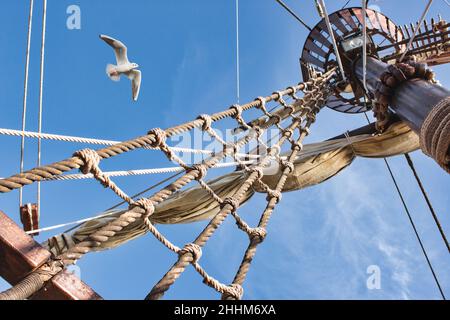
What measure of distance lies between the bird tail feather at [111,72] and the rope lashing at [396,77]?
266 cm

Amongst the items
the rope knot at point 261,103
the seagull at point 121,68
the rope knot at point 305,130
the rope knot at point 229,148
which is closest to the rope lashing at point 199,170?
the rope knot at point 229,148

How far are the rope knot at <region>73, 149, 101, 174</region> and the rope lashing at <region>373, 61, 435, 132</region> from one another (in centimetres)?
197

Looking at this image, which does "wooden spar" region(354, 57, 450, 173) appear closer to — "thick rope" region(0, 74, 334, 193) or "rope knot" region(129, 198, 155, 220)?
"thick rope" region(0, 74, 334, 193)

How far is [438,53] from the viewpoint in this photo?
16.4ft

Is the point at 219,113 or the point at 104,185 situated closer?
the point at 104,185

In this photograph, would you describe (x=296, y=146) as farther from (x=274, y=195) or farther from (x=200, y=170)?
(x=200, y=170)

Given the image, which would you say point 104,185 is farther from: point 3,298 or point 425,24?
point 425,24

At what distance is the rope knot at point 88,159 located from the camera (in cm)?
159

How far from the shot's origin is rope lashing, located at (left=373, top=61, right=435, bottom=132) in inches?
101

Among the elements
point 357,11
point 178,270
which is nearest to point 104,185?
point 178,270

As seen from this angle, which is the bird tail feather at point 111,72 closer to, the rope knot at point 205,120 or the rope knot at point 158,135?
the rope knot at point 205,120
